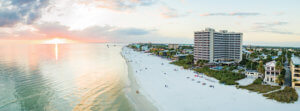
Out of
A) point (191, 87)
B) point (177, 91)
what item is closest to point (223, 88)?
point (191, 87)

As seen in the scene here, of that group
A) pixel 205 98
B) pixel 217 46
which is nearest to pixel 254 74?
pixel 205 98

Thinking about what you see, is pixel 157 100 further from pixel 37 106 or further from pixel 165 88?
pixel 37 106

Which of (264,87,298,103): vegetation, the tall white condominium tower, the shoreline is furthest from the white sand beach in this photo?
the tall white condominium tower

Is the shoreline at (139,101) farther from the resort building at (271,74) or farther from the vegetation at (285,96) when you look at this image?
the resort building at (271,74)

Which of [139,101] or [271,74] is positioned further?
[271,74]

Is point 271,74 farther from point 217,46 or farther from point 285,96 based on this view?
point 217,46

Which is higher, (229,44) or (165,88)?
(229,44)
